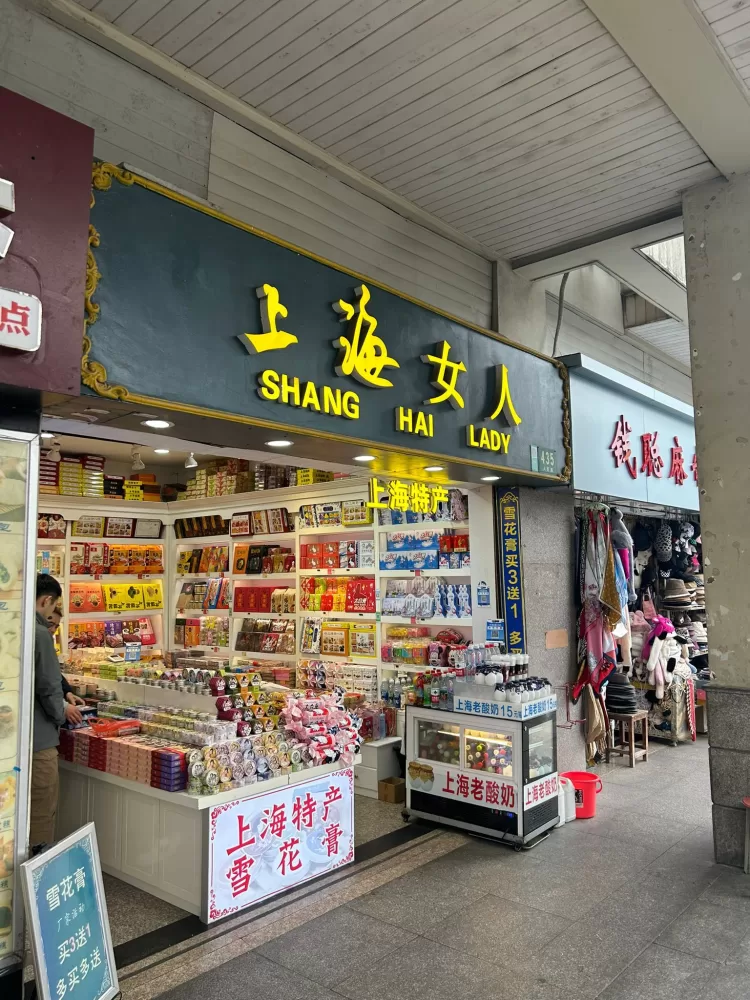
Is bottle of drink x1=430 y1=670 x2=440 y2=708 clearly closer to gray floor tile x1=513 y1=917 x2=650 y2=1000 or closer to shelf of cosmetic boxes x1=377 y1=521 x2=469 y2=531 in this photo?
shelf of cosmetic boxes x1=377 y1=521 x2=469 y2=531

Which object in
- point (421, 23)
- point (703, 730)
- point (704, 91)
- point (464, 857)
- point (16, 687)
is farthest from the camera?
point (703, 730)

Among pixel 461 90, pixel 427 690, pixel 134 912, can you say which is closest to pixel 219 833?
pixel 134 912

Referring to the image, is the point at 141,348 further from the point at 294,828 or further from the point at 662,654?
the point at 662,654

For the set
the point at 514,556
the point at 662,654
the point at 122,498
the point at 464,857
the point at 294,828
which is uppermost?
the point at 122,498

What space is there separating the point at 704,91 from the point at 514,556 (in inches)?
137

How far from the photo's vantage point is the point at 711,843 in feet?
16.1

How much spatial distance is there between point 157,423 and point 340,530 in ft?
12.5

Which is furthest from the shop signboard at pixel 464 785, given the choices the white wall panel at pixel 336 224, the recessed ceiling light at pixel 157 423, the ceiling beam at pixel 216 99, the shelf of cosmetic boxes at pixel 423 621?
the ceiling beam at pixel 216 99

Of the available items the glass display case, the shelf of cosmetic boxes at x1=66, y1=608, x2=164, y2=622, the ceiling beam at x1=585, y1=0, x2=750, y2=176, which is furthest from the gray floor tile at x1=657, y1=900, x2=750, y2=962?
the shelf of cosmetic boxes at x1=66, y1=608, x2=164, y2=622

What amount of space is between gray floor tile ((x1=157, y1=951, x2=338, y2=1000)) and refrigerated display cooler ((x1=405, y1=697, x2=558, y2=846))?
2061 millimetres

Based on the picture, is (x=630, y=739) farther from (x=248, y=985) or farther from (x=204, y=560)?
(x=204, y=560)

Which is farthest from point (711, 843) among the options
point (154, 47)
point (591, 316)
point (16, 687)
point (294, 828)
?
point (154, 47)

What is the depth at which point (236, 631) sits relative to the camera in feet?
27.2

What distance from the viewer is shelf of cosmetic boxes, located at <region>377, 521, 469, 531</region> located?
658 cm
